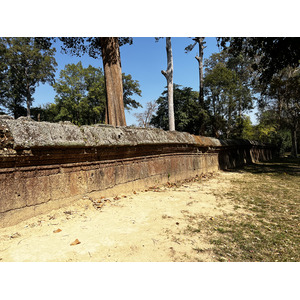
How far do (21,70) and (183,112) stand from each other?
22198mm

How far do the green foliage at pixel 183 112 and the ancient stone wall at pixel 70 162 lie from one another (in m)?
15.0

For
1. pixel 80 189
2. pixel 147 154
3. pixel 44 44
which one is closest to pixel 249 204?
pixel 147 154

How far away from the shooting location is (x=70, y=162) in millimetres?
2781

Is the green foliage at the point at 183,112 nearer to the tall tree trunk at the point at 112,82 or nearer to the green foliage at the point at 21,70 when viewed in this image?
the tall tree trunk at the point at 112,82

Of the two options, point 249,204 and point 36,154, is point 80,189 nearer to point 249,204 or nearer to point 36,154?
→ point 36,154

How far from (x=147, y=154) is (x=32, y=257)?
9.38 ft

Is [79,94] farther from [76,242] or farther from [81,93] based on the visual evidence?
[76,242]

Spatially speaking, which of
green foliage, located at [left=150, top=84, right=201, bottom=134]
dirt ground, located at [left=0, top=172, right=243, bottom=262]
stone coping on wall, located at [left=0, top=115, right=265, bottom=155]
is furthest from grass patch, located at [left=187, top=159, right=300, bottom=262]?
green foliage, located at [left=150, top=84, right=201, bottom=134]

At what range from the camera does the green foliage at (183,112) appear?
64.1ft

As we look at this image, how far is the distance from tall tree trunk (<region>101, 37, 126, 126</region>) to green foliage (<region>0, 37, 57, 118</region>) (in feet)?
68.2

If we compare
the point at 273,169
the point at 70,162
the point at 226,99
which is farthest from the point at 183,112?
the point at 70,162

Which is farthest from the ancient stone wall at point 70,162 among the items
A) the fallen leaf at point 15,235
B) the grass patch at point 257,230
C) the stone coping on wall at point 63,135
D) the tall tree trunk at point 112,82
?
the tall tree trunk at point 112,82

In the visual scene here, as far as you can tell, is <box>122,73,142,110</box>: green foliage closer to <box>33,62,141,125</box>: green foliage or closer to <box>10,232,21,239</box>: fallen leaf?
<box>33,62,141,125</box>: green foliage

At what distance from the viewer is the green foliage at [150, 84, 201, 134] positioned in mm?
19547
